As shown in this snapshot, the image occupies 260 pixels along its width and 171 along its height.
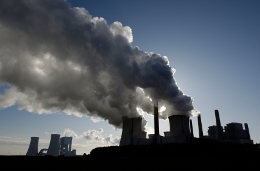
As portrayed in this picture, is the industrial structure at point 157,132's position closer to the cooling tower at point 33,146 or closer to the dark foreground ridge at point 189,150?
the dark foreground ridge at point 189,150

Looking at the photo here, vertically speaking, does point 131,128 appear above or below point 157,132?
above

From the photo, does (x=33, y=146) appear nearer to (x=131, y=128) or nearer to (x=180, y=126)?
(x=131, y=128)

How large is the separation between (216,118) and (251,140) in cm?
1856

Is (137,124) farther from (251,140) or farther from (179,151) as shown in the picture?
(251,140)

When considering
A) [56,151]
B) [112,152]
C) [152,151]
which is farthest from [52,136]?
[152,151]

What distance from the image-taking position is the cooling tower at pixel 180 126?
111 ft

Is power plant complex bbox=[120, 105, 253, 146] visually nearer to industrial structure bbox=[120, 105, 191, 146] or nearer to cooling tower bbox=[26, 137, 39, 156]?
industrial structure bbox=[120, 105, 191, 146]

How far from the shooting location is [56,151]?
134m

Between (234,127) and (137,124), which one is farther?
(234,127)

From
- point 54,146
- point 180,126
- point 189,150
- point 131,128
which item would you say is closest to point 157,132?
point 131,128

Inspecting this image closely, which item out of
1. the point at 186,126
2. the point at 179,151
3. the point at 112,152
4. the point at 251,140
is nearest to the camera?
the point at 179,151

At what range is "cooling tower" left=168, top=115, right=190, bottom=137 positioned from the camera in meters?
33.9

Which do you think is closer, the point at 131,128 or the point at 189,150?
the point at 189,150

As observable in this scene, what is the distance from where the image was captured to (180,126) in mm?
34312
